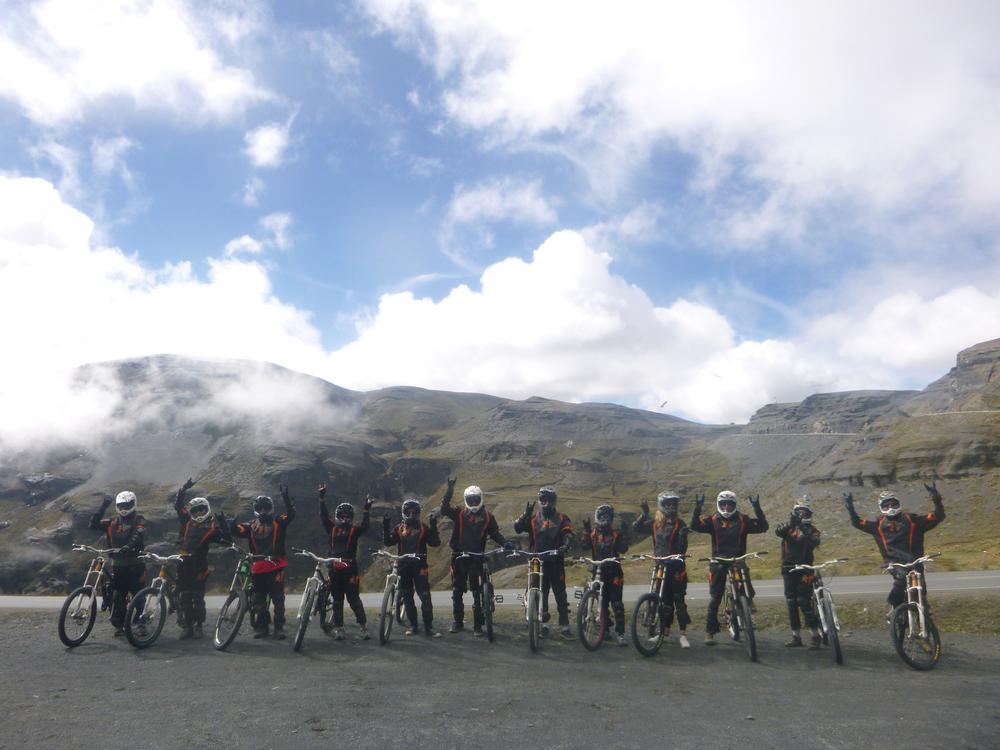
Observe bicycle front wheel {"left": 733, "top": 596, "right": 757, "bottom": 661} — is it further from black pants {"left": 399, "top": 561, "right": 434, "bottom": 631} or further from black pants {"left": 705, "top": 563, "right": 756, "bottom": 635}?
black pants {"left": 399, "top": 561, "right": 434, "bottom": 631}

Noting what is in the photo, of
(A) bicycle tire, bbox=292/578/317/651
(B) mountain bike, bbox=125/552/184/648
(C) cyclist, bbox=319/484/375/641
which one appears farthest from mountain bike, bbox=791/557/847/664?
(B) mountain bike, bbox=125/552/184/648

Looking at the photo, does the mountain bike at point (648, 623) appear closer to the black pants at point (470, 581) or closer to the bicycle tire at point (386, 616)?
the black pants at point (470, 581)

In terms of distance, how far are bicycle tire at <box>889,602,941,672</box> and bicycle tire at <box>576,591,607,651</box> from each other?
4.52 metres

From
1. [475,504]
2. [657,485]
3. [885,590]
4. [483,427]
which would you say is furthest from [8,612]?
[483,427]

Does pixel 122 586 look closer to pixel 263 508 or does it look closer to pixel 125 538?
pixel 125 538

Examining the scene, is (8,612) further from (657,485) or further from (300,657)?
(657,485)

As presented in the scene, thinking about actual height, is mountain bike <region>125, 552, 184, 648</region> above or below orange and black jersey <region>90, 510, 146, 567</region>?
below

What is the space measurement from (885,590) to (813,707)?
14849 millimetres

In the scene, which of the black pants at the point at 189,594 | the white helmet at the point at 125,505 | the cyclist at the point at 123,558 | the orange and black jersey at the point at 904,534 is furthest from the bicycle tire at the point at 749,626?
the white helmet at the point at 125,505

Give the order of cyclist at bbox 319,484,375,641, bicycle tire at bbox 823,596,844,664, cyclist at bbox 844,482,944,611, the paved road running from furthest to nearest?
the paved road < cyclist at bbox 319,484,375,641 < cyclist at bbox 844,482,944,611 < bicycle tire at bbox 823,596,844,664

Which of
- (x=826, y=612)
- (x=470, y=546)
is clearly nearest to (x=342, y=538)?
(x=470, y=546)

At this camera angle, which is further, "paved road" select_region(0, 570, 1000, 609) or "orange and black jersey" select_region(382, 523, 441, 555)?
"paved road" select_region(0, 570, 1000, 609)

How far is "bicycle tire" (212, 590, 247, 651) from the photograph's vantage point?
35.9 ft

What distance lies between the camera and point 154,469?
123 m
